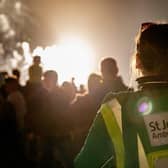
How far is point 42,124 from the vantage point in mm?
10703

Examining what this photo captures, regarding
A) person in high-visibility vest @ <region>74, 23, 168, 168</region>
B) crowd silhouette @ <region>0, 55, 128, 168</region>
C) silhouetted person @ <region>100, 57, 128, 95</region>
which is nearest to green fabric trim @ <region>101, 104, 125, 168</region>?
person in high-visibility vest @ <region>74, 23, 168, 168</region>

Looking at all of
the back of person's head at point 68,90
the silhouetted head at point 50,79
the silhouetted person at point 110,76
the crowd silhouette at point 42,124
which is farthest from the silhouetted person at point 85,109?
the silhouetted head at point 50,79

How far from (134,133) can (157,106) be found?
0.19 meters

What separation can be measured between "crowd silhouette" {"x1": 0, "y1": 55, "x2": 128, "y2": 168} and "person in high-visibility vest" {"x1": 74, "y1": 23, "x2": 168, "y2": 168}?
20.1 ft

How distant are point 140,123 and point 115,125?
126mm

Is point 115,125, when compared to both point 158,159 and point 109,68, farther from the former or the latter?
point 109,68

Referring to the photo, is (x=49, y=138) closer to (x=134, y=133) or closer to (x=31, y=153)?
(x=31, y=153)

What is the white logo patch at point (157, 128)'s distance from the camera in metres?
3.56

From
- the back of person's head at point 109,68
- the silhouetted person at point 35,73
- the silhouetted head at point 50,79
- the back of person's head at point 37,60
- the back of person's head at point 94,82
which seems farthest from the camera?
the back of person's head at point 37,60

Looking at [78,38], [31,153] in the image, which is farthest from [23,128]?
[78,38]

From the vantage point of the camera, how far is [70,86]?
35.7 ft

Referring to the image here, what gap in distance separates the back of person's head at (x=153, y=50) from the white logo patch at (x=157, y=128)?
21cm

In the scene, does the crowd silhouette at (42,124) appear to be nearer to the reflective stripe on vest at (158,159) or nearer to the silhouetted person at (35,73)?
the silhouetted person at (35,73)

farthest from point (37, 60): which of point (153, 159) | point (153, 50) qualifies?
point (153, 159)
